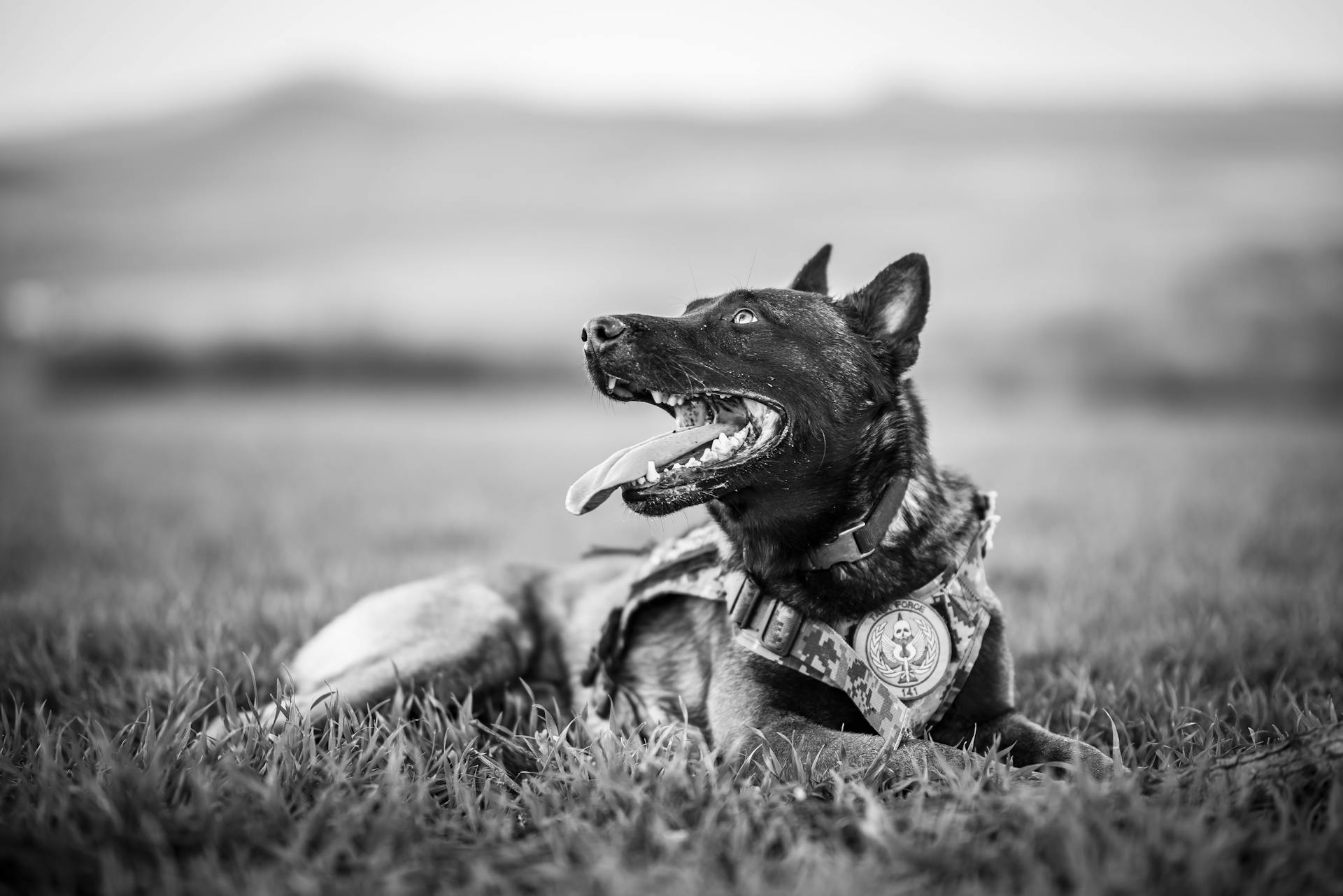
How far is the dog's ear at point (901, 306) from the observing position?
3.39 meters

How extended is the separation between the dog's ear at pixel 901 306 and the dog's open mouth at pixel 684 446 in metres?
0.63

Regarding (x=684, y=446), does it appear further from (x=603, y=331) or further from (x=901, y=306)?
(x=901, y=306)

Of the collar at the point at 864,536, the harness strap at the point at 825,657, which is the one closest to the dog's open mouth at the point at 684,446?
the collar at the point at 864,536

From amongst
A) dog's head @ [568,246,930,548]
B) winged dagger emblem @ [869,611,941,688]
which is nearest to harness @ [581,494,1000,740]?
winged dagger emblem @ [869,611,941,688]

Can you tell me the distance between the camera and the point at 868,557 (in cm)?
316

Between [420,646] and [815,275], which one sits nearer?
[420,646]

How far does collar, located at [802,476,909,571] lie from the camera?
3135 millimetres

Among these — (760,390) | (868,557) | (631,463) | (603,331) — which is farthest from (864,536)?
(603,331)

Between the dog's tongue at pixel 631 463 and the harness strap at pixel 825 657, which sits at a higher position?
the dog's tongue at pixel 631 463

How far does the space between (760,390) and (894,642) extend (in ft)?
3.44

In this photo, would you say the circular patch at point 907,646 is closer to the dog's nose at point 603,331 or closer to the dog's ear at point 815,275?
the dog's nose at point 603,331

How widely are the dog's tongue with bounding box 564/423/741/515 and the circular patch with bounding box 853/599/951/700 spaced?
935 millimetres

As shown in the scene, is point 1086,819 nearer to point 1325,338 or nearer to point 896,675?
point 896,675

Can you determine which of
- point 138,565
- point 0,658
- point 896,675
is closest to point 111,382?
point 138,565
